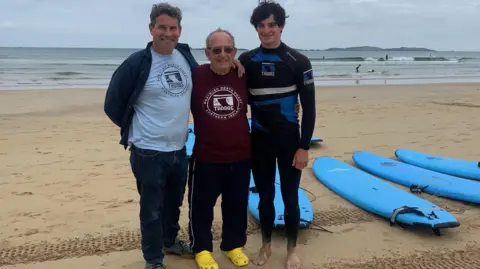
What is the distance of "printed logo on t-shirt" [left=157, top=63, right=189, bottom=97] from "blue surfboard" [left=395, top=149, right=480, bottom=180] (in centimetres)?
421

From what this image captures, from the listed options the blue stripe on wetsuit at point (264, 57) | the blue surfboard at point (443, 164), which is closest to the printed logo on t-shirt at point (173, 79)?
the blue stripe on wetsuit at point (264, 57)

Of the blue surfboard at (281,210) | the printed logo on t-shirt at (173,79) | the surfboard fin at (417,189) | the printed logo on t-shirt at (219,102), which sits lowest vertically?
the surfboard fin at (417,189)

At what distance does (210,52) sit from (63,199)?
109 inches

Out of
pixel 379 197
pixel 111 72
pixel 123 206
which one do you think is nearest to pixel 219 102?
pixel 123 206

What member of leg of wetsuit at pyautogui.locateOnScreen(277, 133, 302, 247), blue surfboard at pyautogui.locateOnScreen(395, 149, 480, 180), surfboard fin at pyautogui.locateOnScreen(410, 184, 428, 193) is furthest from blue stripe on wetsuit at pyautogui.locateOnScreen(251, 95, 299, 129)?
blue surfboard at pyautogui.locateOnScreen(395, 149, 480, 180)

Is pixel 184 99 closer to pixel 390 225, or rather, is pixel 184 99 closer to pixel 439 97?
pixel 390 225

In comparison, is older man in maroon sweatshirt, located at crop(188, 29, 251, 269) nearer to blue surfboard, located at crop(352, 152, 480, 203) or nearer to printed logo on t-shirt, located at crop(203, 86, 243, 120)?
printed logo on t-shirt, located at crop(203, 86, 243, 120)

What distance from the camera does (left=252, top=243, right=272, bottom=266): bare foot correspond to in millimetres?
3336

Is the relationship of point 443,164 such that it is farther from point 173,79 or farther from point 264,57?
point 173,79

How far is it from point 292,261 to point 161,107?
1489 millimetres

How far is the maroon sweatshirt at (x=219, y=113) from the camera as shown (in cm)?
303

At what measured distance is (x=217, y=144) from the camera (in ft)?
10.1

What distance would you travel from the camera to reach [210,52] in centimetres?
296

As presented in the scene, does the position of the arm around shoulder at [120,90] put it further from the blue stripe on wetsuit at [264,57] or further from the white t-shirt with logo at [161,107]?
the blue stripe on wetsuit at [264,57]
